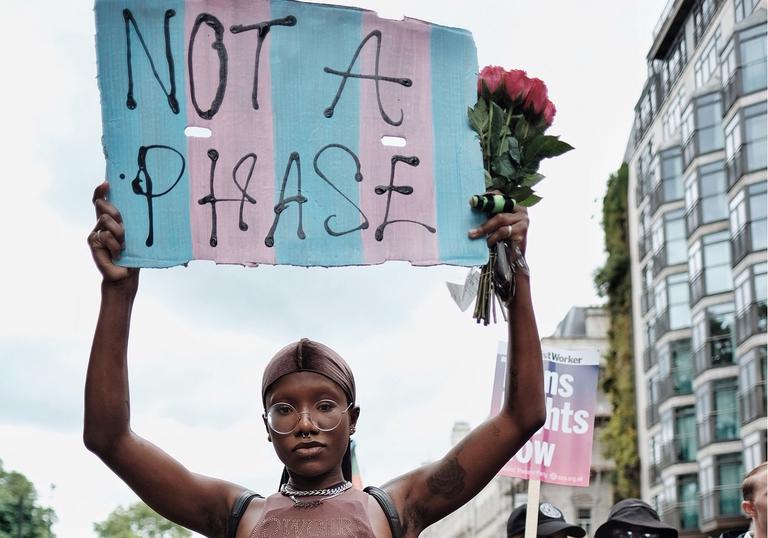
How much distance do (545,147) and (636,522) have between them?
3.25 meters

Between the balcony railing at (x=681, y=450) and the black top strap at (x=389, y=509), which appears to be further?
the balcony railing at (x=681, y=450)

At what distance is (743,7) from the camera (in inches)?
1529

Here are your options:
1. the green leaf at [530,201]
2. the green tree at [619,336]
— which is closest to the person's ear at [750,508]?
the green leaf at [530,201]

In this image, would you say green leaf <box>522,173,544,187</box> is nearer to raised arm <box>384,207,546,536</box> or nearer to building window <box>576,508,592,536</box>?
raised arm <box>384,207,546,536</box>

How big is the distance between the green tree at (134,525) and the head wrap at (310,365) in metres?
92.5

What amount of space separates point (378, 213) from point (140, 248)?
709 mm

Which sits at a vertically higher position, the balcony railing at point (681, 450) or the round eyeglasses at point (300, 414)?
the round eyeglasses at point (300, 414)

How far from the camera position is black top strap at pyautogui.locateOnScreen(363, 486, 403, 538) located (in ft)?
12.6

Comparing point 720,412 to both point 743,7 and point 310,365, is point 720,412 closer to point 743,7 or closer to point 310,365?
point 743,7

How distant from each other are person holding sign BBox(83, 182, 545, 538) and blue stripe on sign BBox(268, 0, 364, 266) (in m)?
0.32

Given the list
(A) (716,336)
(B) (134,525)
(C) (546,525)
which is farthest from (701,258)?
(B) (134,525)

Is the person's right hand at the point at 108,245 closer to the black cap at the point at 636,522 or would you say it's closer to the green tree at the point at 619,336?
the black cap at the point at 636,522

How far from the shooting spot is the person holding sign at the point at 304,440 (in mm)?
3803

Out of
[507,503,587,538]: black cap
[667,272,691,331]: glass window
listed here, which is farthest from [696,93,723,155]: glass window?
[507,503,587,538]: black cap
